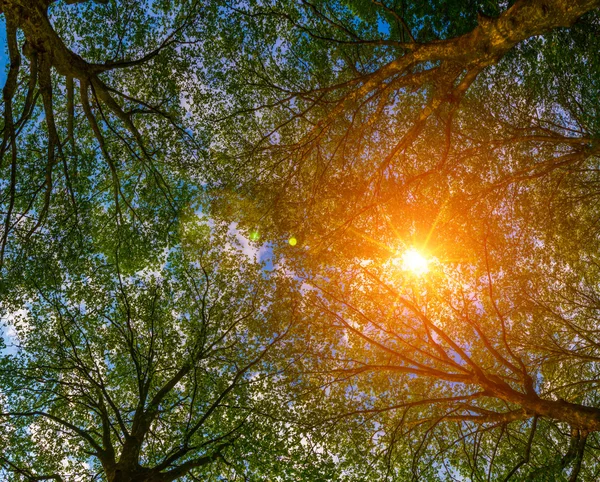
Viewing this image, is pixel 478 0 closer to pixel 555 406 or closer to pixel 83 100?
pixel 555 406

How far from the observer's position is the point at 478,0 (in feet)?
33.2

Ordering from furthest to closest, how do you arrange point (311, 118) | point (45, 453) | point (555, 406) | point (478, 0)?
point (311, 118) → point (45, 453) → point (478, 0) → point (555, 406)

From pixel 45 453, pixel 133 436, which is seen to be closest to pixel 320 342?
pixel 133 436

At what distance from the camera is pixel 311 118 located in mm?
14438

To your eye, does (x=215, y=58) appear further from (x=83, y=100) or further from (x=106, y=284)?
(x=106, y=284)

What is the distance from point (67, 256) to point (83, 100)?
5.14 metres

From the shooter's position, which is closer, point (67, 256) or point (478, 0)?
point (478, 0)

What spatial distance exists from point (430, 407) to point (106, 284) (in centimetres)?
1337

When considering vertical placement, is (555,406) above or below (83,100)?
below

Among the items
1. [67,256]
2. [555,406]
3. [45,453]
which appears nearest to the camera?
[555,406]

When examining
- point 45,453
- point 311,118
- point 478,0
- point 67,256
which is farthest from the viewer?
point 311,118

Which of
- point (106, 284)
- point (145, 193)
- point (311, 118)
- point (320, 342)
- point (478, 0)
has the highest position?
point (311, 118)

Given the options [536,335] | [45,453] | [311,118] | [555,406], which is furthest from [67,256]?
[536,335]

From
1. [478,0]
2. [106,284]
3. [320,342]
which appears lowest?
[320,342]
